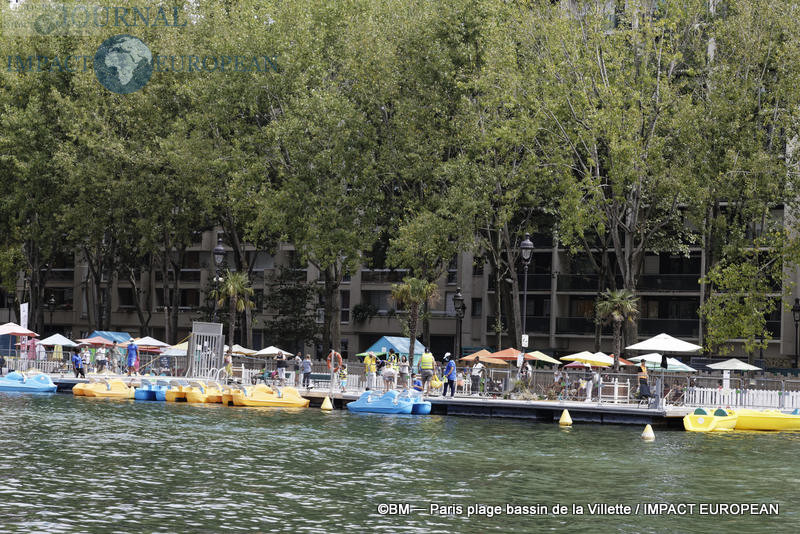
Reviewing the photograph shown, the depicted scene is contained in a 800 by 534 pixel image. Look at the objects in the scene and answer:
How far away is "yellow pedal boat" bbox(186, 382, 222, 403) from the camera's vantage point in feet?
155

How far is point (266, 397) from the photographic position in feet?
150

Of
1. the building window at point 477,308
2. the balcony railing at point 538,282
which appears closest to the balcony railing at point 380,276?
the building window at point 477,308

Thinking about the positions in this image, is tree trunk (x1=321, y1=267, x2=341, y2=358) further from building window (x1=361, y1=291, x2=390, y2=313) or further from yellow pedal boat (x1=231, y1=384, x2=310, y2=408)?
building window (x1=361, y1=291, x2=390, y2=313)

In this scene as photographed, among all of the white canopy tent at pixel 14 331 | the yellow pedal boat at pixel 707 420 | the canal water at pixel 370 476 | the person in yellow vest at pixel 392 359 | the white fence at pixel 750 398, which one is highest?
the white canopy tent at pixel 14 331

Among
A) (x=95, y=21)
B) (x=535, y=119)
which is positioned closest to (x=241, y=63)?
(x=95, y=21)

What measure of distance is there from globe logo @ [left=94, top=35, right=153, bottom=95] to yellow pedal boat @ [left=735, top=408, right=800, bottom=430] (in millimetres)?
38211

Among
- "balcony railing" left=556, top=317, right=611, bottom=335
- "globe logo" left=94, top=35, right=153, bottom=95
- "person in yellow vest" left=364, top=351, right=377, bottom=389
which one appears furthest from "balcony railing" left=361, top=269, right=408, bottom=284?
"person in yellow vest" left=364, top=351, right=377, bottom=389

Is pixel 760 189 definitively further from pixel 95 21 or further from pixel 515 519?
pixel 95 21

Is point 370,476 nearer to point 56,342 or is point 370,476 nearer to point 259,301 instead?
point 56,342

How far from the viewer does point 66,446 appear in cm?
2889

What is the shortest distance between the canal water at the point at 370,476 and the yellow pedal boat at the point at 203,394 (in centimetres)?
768

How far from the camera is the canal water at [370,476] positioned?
19781mm

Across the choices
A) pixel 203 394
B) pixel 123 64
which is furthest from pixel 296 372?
pixel 123 64

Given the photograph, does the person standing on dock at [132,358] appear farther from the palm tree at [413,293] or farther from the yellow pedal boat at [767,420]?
the yellow pedal boat at [767,420]
